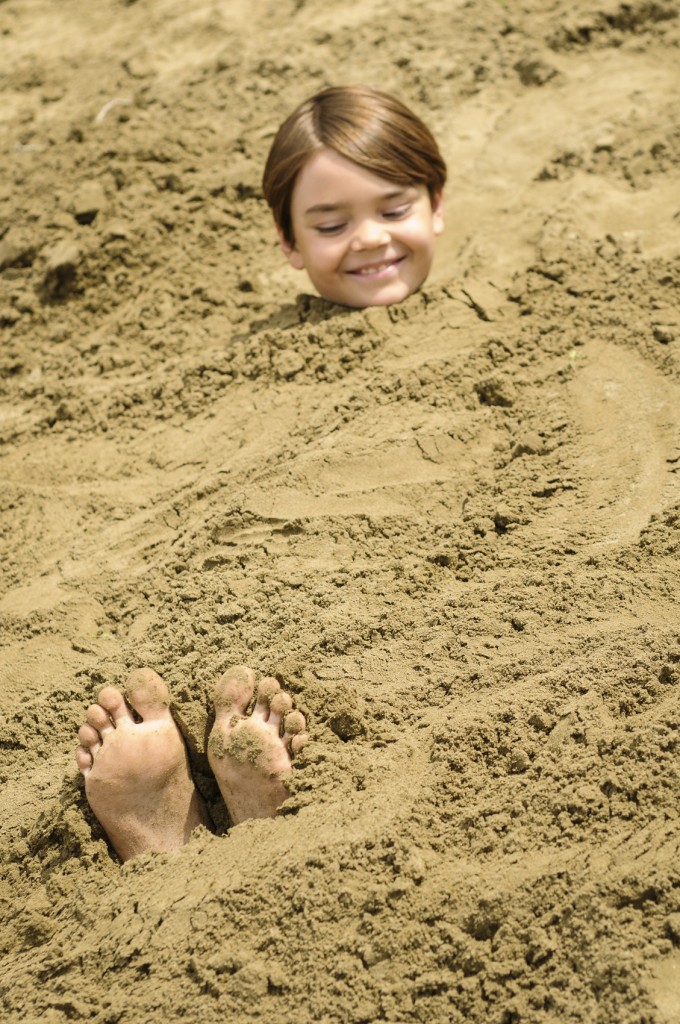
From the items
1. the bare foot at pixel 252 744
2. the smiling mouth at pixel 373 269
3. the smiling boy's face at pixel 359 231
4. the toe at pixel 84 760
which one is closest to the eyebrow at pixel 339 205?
the smiling boy's face at pixel 359 231

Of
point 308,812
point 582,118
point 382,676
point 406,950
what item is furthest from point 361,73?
point 406,950

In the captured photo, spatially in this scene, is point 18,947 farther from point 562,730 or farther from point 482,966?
point 562,730

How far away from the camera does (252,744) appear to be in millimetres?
2512

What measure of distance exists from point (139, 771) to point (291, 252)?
2110 mm

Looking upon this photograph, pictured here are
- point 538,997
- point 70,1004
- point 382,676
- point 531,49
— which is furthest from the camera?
point 531,49

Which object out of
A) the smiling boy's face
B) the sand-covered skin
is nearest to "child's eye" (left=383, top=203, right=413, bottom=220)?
the smiling boy's face

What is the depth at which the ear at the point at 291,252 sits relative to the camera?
4.02m

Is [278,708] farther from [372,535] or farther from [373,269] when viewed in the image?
[373,269]

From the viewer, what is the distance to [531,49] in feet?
16.9

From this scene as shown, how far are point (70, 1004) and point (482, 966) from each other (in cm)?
82

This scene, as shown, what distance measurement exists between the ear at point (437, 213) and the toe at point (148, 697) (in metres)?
2.06

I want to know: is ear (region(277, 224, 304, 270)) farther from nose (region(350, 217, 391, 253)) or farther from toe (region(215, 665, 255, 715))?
toe (region(215, 665, 255, 715))

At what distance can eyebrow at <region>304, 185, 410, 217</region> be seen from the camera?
3.77 m

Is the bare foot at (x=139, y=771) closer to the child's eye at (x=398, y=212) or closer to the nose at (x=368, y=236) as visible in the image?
the nose at (x=368, y=236)
